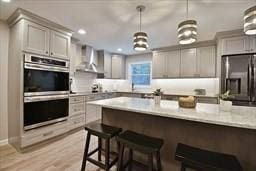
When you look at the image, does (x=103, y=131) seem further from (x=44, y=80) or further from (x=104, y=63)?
(x=104, y=63)

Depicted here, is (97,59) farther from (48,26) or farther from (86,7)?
(86,7)

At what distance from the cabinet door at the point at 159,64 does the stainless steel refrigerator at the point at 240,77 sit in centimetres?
181

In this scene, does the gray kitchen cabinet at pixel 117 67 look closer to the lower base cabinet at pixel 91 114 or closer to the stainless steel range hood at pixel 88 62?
the stainless steel range hood at pixel 88 62

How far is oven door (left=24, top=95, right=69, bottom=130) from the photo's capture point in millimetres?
2641

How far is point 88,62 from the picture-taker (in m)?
4.84

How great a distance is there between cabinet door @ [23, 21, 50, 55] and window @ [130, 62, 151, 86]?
382 cm

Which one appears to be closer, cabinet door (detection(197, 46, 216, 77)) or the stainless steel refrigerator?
the stainless steel refrigerator

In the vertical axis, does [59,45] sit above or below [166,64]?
above

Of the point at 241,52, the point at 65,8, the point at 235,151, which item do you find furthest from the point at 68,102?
the point at 241,52

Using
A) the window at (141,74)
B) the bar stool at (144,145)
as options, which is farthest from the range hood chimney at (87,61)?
the bar stool at (144,145)

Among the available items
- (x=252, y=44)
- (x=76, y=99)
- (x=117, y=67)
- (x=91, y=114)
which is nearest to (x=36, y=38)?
(x=76, y=99)

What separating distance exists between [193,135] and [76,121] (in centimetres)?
306

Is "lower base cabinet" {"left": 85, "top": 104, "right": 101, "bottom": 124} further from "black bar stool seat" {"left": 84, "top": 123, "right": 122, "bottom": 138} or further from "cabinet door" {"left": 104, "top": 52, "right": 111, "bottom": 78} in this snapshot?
"black bar stool seat" {"left": 84, "top": 123, "right": 122, "bottom": 138}

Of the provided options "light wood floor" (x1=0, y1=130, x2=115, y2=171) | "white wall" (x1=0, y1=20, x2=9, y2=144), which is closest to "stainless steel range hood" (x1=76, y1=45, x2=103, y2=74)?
"white wall" (x1=0, y1=20, x2=9, y2=144)
